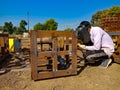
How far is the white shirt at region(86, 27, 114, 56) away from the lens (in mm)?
6023

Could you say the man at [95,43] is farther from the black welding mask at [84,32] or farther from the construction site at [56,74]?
the construction site at [56,74]

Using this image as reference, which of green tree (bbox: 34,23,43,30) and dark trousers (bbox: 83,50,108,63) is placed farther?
green tree (bbox: 34,23,43,30)

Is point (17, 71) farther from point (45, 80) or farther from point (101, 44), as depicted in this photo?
point (101, 44)

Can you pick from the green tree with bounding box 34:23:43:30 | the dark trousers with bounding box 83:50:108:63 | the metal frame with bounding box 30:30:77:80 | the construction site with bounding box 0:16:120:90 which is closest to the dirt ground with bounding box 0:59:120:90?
the construction site with bounding box 0:16:120:90

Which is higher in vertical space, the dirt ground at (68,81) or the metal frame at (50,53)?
the metal frame at (50,53)

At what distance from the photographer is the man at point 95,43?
607 centimetres

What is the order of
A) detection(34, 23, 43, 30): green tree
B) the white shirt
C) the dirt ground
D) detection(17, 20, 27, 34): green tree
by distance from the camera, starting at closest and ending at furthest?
the dirt ground < the white shirt < detection(34, 23, 43, 30): green tree < detection(17, 20, 27, 34): green tree

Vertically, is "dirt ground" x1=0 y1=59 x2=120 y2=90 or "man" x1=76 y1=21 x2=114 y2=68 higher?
"man" x1=76 y1=21 x2=114 y2=68

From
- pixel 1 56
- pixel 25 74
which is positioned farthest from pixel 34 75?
pixel 1 56

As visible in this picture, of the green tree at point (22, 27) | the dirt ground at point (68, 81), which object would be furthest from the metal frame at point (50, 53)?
the green tree at point (22, 27)

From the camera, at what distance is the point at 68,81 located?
516 centimetres

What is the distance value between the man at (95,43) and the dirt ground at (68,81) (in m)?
0.64

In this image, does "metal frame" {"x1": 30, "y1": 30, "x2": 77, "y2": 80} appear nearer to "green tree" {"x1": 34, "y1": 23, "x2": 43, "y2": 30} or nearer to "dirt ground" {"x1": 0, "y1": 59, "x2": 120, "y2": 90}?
"dirt ground" {"x1": 0, "y1": 59, "x2": 120, "y2": 90}

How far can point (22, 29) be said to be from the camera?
236 feet
